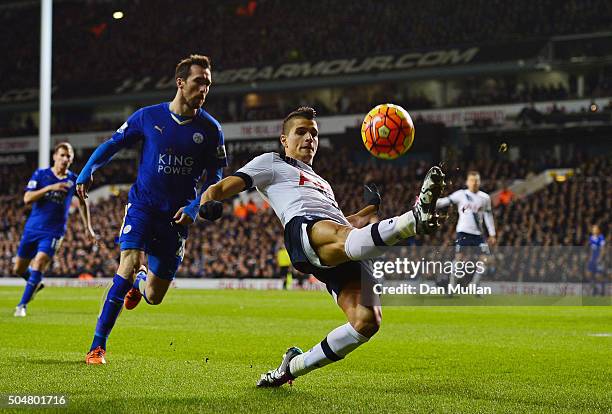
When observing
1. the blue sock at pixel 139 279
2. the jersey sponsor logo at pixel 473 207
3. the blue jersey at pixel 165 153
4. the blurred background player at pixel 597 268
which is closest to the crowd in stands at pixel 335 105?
the blurred background player at pixel 597 268

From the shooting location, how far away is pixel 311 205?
5672 millimetres

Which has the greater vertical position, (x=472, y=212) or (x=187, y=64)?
(x=187, y=64)

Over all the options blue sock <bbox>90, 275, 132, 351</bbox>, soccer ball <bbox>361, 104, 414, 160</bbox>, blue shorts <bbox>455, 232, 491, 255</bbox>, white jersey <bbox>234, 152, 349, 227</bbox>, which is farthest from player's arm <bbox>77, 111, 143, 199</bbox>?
blue shorts <bbox>455, 232, 491, 255</bbox>

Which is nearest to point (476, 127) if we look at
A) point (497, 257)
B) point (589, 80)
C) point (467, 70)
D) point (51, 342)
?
point (467, 70)

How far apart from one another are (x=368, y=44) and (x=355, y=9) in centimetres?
320

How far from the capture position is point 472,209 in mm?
16312

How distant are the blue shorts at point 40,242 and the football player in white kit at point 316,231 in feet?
22.6

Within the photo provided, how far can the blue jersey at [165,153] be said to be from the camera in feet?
23.2

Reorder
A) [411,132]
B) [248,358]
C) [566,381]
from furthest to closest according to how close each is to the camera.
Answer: [248,358]
[411,132]
[566,381]

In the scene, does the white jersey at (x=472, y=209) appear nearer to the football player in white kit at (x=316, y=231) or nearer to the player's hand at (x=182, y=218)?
the football player in white kit at (x=316, y=231)

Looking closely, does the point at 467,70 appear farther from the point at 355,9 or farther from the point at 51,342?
the point at 51,342

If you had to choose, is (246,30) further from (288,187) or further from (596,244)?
(288,187)

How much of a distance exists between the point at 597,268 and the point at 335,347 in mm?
17372

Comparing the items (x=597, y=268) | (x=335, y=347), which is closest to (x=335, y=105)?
(x=597, y=268)
